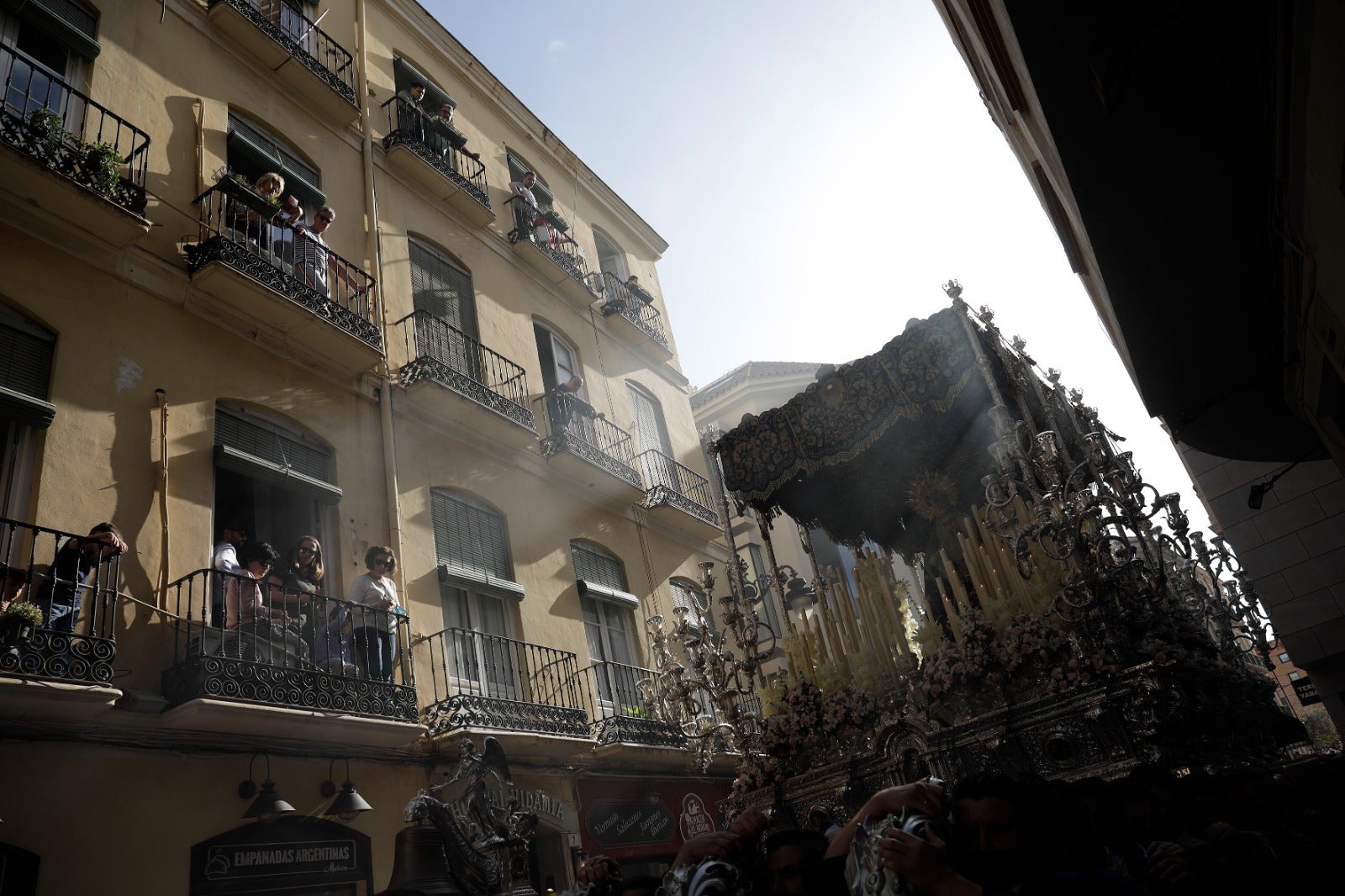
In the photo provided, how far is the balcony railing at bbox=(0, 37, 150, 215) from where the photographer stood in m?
7.26

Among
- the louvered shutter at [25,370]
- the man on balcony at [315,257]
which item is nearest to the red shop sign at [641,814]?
the man on balcony at [315,257]

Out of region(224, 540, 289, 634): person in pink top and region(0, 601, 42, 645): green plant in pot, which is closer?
region(0, 601, 42, 645): green plant in pot

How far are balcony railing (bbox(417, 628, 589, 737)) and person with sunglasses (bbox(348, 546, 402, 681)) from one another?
31.9 inches

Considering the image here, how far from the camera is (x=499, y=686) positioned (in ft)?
32.9

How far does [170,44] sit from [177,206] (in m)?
2.38

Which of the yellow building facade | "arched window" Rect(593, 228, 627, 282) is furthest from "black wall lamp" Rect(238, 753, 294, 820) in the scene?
"arched window" Rect(593, 228, 627, 282)

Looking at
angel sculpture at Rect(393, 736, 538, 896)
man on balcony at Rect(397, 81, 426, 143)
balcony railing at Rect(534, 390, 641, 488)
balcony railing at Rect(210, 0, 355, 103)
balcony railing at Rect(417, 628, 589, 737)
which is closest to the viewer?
angel sculpture at Rect(393, 736, 538, 896)

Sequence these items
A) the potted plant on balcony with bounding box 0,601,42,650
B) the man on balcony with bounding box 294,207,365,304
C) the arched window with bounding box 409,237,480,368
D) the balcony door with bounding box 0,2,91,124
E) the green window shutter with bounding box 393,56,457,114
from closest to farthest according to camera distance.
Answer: the potted plant on balcony with bounding box 0,601,42,650
the balcony door with bounding box 0,2,91,124
the man on balcony with bounding box 294,207,365,304
the arched window with bounding box 409,237,480,368
the green window shutter with bounding box 393,56,457,114

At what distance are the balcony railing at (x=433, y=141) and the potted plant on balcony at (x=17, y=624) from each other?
8.46 meters

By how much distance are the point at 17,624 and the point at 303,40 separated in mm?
9213

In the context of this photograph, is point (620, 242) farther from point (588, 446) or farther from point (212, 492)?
point (212, 492)

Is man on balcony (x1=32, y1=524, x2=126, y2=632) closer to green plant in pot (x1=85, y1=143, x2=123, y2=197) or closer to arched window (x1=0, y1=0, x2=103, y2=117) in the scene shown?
green plant in pot (x1=85, y1=143, x2=123, y2=197)

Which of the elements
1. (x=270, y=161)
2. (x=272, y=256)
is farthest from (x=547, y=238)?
(x=272, y=256)

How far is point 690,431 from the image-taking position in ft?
57.7
